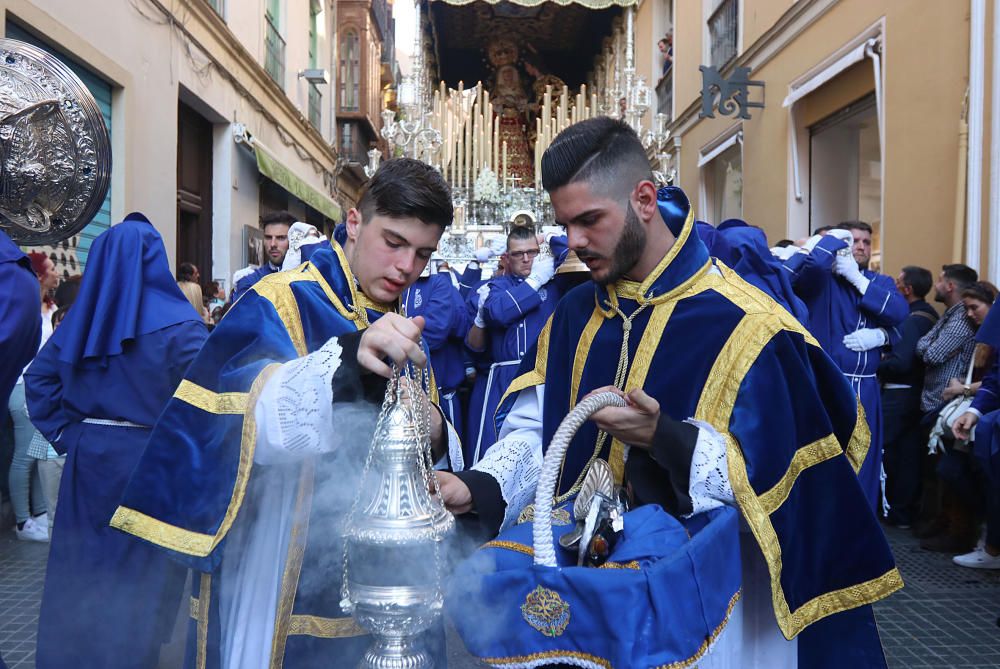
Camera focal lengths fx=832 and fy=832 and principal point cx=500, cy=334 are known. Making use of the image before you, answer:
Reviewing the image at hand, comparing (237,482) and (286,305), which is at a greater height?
(286,305)

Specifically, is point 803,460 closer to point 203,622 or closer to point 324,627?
point 324,627

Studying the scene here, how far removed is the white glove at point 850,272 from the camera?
5395mm

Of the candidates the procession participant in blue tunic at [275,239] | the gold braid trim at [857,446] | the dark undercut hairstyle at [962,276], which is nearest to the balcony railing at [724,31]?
the dark undercut hairstyle at [962,276]

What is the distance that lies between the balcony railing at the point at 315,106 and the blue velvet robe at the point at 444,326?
505 inches

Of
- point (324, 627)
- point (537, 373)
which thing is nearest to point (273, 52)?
point (537, 373)

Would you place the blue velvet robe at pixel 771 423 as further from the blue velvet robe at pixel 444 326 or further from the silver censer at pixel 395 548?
the blue velvet robe at pixel 444 326

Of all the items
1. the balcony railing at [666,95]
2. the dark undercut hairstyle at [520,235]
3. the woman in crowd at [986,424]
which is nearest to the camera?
the woman in crowd at [986,424]

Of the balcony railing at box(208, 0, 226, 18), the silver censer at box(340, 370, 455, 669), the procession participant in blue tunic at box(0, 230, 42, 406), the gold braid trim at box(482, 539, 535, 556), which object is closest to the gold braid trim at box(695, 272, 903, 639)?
the gold braid trim at box(482, 539, 535, 556)

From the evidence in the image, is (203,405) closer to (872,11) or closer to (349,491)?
(349,491)

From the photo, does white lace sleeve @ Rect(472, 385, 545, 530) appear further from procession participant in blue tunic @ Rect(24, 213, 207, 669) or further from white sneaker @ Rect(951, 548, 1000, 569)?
white sneaker @ Rect(951, 548, 1000, 569)

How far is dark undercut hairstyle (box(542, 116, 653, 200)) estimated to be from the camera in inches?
75.8

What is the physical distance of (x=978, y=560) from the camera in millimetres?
5156

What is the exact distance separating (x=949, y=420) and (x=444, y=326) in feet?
10.5

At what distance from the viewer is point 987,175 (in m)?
5.48
